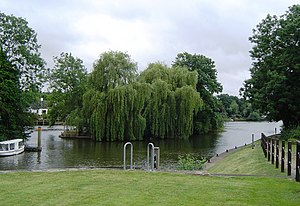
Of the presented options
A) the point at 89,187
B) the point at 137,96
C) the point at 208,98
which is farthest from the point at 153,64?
the point at 89,187

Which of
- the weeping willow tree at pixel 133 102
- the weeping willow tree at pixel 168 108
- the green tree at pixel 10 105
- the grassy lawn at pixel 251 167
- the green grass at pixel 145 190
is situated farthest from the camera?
the weeping willow tree at pixel 168 108

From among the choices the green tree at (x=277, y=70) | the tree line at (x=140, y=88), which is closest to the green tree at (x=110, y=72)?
the tree line at (x=140, y=88)

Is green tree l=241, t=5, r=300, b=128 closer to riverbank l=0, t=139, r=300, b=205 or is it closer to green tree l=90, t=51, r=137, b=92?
green tree l=90, t=51, r=137, b=92

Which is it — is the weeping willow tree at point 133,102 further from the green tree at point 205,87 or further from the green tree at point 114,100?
the green tree at point 205,87

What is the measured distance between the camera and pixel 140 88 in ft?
127

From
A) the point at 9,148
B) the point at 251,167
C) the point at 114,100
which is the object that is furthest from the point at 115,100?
the point at 251,167

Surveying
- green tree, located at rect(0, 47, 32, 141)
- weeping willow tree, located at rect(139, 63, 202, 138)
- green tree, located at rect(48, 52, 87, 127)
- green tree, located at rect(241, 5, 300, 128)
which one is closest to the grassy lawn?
green tree, located at rect(241, 5, 300, 128)

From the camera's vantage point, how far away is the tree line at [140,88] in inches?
1139

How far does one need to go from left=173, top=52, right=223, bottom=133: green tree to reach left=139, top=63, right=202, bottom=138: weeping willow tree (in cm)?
1062

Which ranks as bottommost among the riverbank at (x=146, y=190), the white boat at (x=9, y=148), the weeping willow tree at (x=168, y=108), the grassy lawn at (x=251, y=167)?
the white boat at (x=9, y=148)

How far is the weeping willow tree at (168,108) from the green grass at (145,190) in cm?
3123

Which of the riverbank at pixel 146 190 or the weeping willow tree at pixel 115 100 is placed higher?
the weeping willow tree at pixel 115 100

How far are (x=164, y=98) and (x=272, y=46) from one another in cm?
1401

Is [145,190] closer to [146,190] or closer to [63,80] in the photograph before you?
[146,190]
